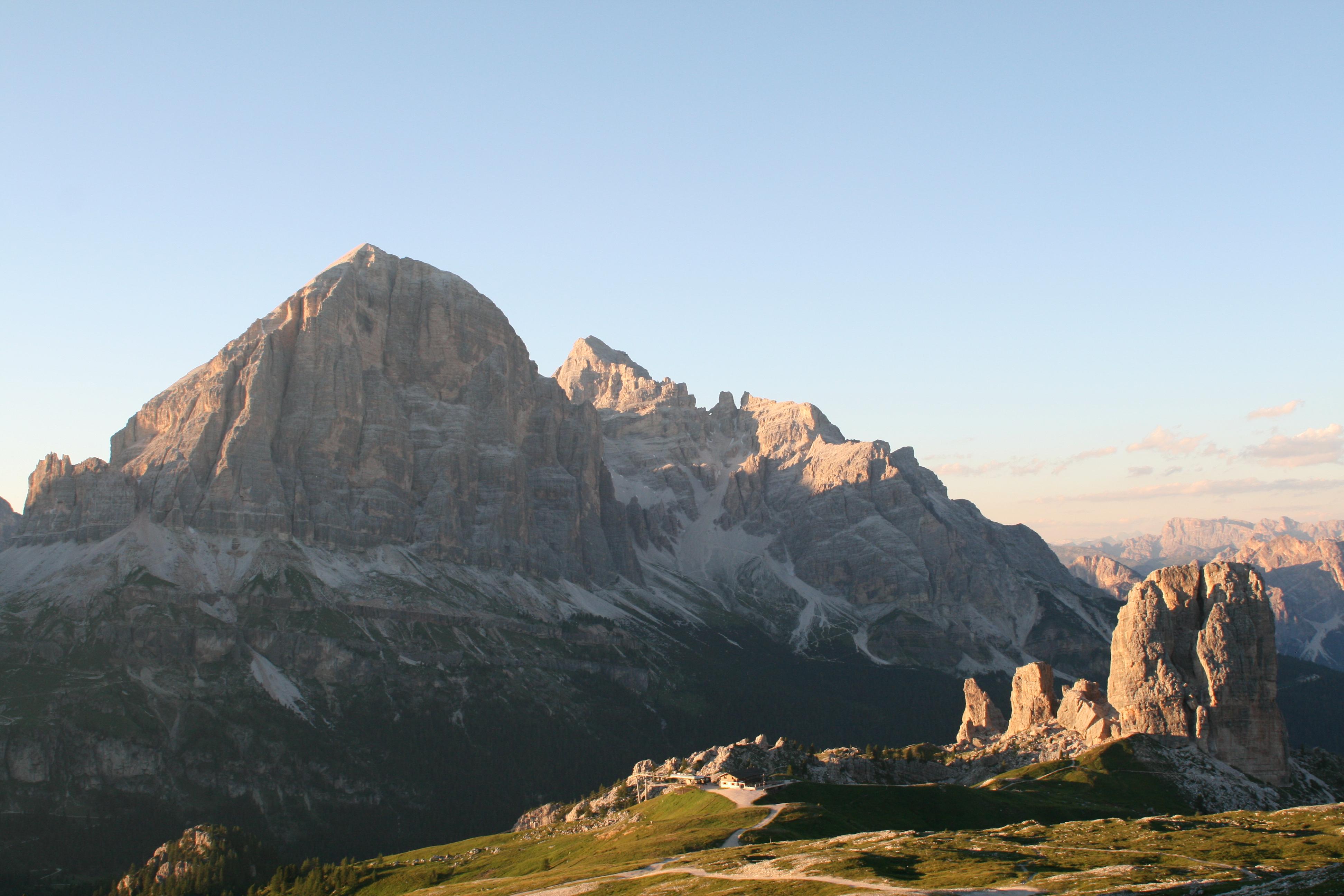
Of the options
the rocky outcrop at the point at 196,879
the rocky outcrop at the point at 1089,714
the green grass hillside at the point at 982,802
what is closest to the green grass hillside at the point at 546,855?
the green grass hillside at the point at 982,802

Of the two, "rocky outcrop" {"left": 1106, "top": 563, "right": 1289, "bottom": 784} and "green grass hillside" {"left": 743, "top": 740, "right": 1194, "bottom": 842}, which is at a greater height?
"rocky outcrop" {"left": 1106, "top": 563, "right": 1289, "bottom": 784}

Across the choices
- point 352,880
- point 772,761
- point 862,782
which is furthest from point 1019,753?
A: point 352,880

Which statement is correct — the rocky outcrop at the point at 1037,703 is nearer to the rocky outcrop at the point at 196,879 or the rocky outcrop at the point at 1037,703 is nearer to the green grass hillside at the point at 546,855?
the green grass hillside at the point at 546,855

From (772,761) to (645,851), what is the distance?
3921 cm

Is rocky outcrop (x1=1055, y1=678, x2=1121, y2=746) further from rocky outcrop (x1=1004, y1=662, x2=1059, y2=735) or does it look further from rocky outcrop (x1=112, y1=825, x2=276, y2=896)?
rocky outcrop (x1=112, y1=825, x2=276, y2=896)

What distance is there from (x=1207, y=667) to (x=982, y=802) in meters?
46.3

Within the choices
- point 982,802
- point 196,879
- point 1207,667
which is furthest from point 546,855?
point 1207,667

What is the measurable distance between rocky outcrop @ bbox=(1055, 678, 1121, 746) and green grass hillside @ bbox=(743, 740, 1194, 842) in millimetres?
10418

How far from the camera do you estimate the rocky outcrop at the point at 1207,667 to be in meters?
165

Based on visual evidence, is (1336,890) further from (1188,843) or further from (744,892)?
(744,892)

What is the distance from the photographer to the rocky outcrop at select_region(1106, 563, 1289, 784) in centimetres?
16512

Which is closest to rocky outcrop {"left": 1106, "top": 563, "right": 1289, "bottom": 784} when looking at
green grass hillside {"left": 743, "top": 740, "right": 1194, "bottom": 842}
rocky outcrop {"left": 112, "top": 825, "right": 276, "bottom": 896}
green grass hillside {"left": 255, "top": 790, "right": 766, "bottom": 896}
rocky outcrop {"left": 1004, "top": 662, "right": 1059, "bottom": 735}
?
green grass hillside {"left": 743, "top": 740, "right": 1194, "bottom": 842}

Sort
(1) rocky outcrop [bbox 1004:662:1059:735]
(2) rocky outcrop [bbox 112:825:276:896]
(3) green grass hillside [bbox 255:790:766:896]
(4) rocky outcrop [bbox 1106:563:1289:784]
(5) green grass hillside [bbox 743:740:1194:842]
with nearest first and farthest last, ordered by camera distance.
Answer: (3) green grass hillside [bbox 255:790:766:896] → (5) green grass hillside [bbox 743:740:1194:842] → (4) rocky outcrop [bbox 1106:563:1289:784] → (2) rocky outcrop [bbox 112:825:276:896] → (1) rocky outcrop [bbox 1004:662:1059:735]

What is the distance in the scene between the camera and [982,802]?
142m
